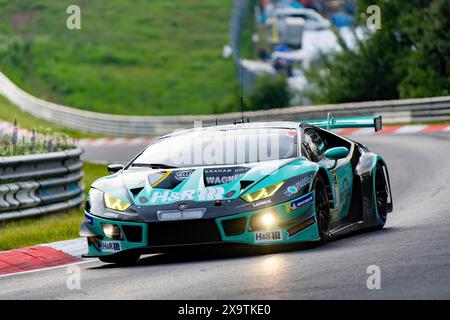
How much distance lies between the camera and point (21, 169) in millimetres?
14797

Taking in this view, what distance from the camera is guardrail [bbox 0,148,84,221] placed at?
567 inches

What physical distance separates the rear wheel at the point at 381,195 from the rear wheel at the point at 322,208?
1.71 meters

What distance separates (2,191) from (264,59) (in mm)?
84189

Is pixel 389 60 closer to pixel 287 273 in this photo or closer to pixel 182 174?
pixel 182 174

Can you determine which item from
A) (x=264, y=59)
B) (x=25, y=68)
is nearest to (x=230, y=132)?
(x=25, y=68)

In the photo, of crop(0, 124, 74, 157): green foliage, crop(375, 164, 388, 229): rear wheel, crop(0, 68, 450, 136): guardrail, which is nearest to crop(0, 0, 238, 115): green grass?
crop(0, 68, 450, 136): guardrail

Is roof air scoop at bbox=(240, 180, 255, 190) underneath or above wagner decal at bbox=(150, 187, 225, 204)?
above

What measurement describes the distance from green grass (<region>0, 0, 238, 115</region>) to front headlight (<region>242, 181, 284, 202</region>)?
174 ft

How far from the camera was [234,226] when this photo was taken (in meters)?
9.91

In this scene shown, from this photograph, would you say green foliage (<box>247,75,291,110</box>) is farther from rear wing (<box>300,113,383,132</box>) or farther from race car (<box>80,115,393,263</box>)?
race car (<box>80,115,393,263</box>)

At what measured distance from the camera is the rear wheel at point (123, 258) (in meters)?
10.4

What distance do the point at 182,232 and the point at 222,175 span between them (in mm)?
670

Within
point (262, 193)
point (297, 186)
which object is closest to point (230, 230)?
point (262, 193)
